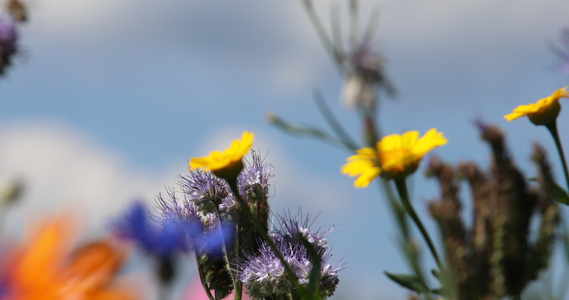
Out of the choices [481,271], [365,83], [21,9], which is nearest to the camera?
[365,83]

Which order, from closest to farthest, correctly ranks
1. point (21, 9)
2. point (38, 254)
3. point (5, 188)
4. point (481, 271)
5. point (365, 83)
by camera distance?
point (38, 254) < point (5, 188) < point (365, 83) < point (481, 271) < point (21, 9)

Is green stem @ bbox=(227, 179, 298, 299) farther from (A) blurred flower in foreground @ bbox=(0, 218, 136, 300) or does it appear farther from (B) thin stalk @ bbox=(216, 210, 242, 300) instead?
(A) blurred flower in foreground @ bbox=(0, 218, 136, 300)

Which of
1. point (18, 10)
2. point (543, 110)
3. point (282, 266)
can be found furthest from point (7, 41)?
point (543, 110)

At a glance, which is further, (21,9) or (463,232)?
(21,9)

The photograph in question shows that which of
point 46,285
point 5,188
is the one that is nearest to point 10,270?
point 46,285

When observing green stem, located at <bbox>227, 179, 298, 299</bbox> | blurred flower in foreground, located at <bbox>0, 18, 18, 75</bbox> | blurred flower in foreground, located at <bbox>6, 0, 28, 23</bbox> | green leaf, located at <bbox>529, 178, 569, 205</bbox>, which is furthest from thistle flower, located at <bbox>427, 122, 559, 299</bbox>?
blurred flower in foreground, located at <bbox>6, 0, 28, 23</bbox>

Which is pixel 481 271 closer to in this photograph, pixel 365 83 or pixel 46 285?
pixel 365 83

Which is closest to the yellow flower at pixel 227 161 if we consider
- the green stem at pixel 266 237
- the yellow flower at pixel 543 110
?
the green stem at pixel 266 237

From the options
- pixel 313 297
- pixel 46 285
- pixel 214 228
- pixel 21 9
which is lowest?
pixel 46 285
